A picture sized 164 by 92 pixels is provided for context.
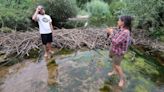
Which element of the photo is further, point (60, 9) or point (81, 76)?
point (60, 9)

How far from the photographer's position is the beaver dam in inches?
224

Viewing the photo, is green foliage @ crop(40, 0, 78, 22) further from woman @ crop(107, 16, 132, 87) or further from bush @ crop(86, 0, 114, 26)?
woman @ crop(107, 16, 132, 87)

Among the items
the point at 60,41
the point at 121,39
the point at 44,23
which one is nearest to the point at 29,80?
the point at 44,23

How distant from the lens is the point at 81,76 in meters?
5.98

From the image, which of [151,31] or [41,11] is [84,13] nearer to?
[151,31]

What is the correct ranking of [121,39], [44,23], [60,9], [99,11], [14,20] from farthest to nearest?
1. [99,11]
2. [60,9]
3. [14,20]
4. [44,23]
5. [121,39]

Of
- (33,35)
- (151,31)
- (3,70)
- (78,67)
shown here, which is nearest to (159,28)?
(151,31)

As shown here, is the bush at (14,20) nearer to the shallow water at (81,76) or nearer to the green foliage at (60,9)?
the green foliage at (60,9)

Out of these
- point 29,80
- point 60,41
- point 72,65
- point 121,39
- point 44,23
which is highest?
point 44,23

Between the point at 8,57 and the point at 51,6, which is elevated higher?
the point at 51,6

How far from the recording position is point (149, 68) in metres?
7.23

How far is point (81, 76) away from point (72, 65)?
63 cm

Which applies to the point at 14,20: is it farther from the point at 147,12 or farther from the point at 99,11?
the point at 99,11

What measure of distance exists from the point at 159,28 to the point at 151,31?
399mm
